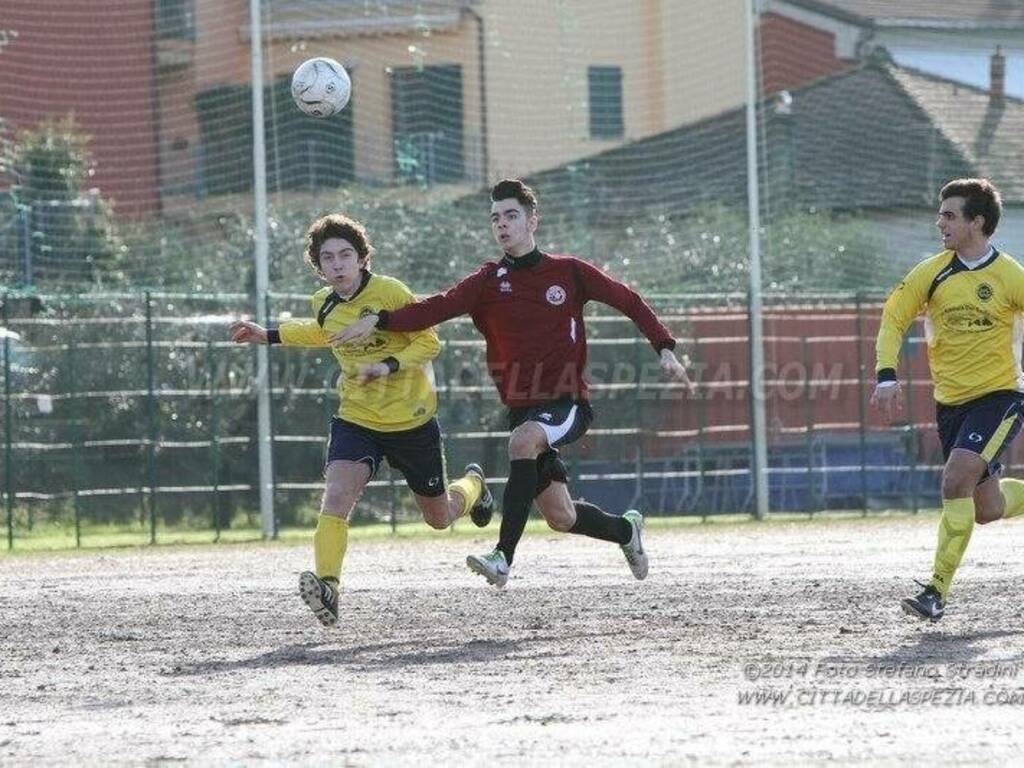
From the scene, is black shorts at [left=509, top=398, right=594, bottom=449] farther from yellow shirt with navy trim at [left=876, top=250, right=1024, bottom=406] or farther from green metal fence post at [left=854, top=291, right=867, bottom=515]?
green metal fence post at [left=854, top=291, right=867, bottom=515]

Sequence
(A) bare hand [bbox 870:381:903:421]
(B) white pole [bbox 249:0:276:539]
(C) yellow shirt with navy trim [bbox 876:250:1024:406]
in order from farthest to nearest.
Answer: (B) white pole [bbox 249:0:276:539] → (C) yellow shirt with navy trim [bbox 876:250:1024:406] → (A) bare hand [bbox 870:381:903:421]

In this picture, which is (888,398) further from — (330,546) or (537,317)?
(330,546)

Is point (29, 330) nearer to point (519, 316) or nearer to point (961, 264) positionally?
point (519, 316)

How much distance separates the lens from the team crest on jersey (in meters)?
10.3

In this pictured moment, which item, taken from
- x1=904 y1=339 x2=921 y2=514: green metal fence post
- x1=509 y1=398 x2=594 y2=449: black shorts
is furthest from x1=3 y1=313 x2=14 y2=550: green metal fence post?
x1=509 y1=398 x2=594 y2=449: black shorts

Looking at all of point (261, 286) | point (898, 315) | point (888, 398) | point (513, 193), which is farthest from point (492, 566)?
point (261, 286)

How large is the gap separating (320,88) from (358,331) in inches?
149

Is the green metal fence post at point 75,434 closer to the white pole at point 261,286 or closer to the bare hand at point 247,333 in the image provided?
the white pole at point 261,286

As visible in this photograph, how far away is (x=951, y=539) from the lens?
370 inches

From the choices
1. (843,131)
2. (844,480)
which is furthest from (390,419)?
(843,131)

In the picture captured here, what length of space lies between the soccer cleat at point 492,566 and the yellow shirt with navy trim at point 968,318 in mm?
2022

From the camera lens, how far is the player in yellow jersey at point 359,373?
9.95 m

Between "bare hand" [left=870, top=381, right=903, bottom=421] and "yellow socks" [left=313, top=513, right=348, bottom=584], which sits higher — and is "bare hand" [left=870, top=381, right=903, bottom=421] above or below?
above

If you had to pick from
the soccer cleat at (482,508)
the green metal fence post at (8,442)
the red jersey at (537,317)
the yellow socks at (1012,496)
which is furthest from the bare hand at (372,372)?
the green metal fence post at (8,442)
